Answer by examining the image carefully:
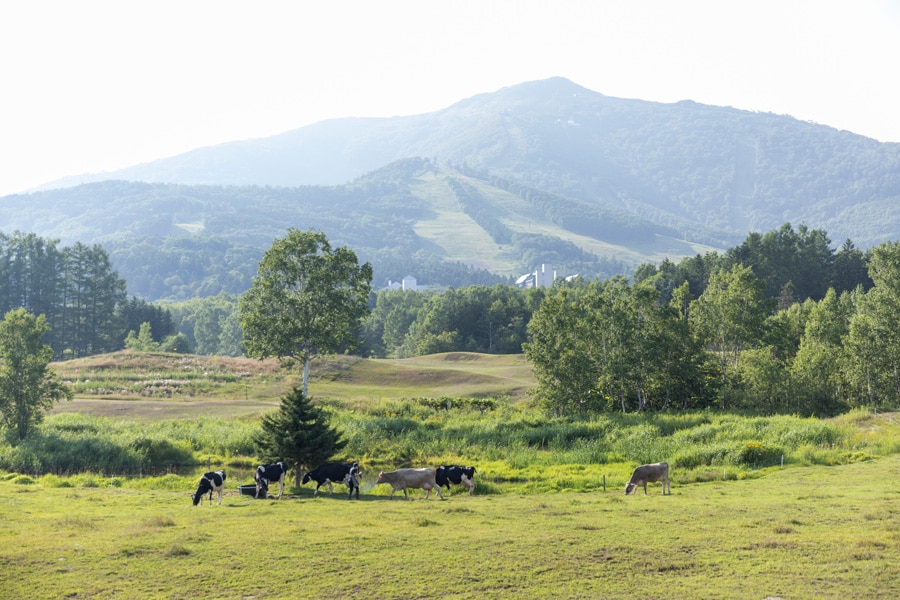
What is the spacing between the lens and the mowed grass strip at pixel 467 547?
18.8 meters

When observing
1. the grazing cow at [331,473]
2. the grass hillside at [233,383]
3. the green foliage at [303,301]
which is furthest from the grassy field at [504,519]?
the green foliage at [303,301]

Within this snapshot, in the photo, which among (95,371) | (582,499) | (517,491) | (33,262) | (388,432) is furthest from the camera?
(33,262)

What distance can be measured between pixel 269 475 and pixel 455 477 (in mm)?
8284

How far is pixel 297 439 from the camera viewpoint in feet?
117

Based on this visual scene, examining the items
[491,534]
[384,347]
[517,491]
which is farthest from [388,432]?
[384,347]

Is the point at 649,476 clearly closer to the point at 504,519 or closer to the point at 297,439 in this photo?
the point at 504,519

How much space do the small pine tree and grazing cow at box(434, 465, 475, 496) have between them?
5.57 m

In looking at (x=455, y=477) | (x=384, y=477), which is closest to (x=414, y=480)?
(x=384, y=477)

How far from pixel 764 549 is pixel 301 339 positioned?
45020 mm

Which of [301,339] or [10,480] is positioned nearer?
[10,480]

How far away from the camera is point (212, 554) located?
21906 mm

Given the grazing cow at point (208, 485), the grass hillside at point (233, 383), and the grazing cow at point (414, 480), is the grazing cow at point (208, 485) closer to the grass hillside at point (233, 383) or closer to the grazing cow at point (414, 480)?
the grazing cow at point (414, 480)

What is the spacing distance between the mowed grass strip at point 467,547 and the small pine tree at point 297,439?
4641 millimetres

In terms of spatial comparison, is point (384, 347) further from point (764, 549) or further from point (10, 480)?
point (764, 549)
